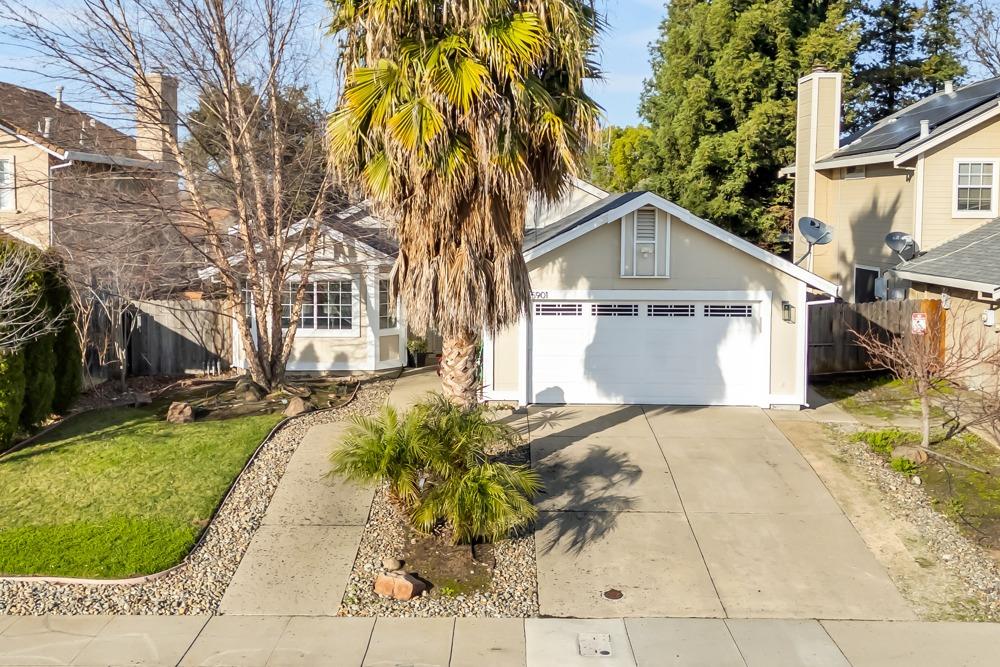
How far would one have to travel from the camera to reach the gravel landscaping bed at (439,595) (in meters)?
9.15

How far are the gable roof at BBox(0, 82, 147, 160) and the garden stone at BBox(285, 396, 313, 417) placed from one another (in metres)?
5.80

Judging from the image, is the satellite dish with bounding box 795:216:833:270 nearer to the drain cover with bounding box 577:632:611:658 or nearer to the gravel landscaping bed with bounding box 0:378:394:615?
the drain cover with bounding box 577:632:611:658

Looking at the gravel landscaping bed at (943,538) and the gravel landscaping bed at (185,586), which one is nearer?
the gravel landscaping bed at (185,586)

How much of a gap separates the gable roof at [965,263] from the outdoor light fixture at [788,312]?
330 centimetres

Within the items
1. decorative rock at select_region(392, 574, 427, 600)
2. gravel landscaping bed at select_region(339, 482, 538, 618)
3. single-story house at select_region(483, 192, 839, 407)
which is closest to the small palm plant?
gravel landscaping bed at select_region(339, 482, 538, 618)

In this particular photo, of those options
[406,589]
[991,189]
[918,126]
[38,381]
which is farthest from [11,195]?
[991,189]

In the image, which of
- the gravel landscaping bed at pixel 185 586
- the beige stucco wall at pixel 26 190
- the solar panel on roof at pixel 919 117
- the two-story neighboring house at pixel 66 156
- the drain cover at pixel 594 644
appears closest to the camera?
the drain cover at pixel 594 644

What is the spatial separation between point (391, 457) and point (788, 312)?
29.2 feet

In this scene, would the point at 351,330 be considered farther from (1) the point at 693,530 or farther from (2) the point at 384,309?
(1) the point at 693,530

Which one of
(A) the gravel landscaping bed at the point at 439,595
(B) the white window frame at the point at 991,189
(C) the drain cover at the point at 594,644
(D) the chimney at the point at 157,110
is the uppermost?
(D) the chimney at the point at 157,110

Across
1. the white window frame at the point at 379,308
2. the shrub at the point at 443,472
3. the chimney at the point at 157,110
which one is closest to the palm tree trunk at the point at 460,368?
the shrub at the point at 443,472

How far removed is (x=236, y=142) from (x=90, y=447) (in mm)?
5842

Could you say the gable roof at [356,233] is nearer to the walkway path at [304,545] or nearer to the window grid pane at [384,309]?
the window grid pane at [384,309]

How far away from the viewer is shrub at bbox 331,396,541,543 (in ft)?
33.0
